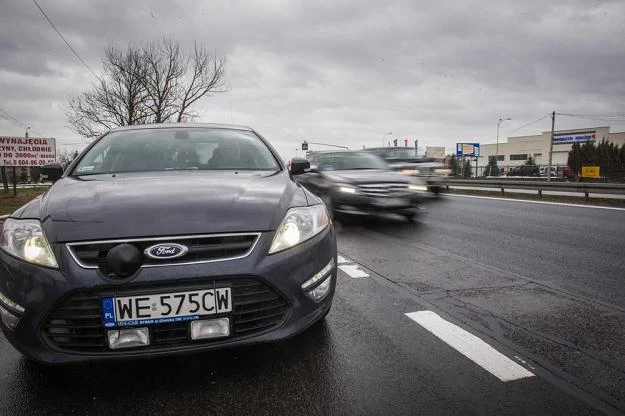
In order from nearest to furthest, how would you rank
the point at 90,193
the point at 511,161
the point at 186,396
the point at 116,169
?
the point at 186,396 < the point at 90,193 < the point at 116,169 < the point at 511,161

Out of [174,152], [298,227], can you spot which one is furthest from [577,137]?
[298,227]

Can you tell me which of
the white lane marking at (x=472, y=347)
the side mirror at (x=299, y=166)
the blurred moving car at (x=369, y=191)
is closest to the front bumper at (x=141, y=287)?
the white lane marking at (x=472, y=347)

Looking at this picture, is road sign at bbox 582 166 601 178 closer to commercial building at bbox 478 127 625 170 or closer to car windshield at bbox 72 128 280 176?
car windshield at bbox 72 128 280 176

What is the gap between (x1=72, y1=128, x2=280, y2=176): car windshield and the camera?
3.30 m

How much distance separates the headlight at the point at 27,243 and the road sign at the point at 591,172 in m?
38.1

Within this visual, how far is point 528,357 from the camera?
251cm

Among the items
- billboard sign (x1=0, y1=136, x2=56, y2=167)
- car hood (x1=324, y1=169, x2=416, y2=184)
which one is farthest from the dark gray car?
billboard sign (x1=0, y1=136, x2=56, y2=167)

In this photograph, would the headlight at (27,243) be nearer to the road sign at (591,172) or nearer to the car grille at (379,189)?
the car grille at (379,189)

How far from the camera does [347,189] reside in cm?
811

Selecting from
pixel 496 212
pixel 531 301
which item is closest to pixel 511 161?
pixel 496 212

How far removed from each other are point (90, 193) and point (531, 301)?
3.40 m

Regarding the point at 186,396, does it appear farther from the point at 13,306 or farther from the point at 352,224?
the point at 352,224

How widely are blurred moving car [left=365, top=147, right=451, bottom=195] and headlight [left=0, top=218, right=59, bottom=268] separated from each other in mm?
13339

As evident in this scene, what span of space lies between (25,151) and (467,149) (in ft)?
174
